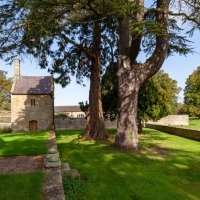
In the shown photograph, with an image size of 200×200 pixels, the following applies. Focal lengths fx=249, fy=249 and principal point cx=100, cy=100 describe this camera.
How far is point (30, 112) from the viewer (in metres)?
33.0

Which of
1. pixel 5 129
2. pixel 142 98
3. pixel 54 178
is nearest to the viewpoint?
pixel 54 178

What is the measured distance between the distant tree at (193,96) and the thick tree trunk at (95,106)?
36.1 m

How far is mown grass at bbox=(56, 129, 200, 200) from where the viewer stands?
20.5ft

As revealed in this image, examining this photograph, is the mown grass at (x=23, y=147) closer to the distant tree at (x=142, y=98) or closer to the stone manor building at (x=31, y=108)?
the distant tree at (x=142, y=98)

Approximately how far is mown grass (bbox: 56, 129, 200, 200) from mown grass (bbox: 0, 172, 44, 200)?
1222 millimetres

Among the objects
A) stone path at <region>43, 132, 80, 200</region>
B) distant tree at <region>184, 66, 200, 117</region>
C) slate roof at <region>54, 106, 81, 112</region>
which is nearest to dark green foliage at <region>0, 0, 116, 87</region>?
stone path at <region>43, 132, 80, 200</region>

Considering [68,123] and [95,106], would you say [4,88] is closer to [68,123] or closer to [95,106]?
[68,123]

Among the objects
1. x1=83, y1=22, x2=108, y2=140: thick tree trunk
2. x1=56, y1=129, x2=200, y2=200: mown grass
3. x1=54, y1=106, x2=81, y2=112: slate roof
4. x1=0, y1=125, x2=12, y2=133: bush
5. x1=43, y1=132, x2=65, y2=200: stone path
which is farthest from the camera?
x1=54, y1=106, x2=81, y2=112: slate roof

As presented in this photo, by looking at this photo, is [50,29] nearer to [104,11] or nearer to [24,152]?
[104,11]

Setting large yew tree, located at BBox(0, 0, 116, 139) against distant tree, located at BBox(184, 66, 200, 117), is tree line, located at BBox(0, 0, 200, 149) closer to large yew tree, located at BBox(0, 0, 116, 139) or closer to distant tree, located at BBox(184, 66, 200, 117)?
large yew tree, located at BBox(0, 0, 116, 139)

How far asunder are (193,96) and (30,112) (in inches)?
1334

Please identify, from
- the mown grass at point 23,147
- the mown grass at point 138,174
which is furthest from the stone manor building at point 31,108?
the mown grass at point 138,174

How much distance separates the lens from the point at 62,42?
18.4 meters

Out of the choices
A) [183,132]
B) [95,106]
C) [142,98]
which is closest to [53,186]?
[95,106]
